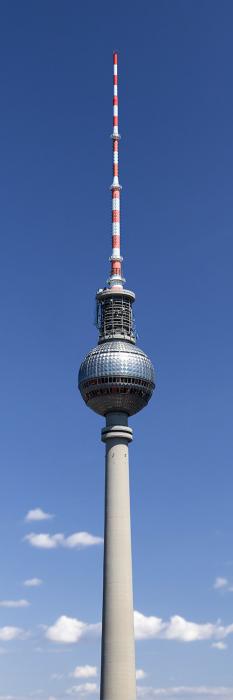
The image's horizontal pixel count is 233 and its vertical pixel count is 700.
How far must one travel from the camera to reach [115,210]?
155m

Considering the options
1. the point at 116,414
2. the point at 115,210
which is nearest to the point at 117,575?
the point at 116,414

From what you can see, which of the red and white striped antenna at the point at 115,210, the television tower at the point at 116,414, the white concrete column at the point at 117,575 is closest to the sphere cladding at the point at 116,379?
the television tower at the point at 116,414

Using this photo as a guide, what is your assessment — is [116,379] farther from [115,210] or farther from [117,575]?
[115,210]

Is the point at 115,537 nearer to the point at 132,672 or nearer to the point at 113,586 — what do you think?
the point at 113,586

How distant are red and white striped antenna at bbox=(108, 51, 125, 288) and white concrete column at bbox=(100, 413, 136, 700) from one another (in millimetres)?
24635

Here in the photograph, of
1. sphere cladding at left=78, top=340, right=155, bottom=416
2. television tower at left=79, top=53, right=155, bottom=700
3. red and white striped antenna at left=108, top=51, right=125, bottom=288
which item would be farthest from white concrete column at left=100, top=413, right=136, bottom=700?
red and white striped antenna at left=108, top=51, right=125, bottom=288

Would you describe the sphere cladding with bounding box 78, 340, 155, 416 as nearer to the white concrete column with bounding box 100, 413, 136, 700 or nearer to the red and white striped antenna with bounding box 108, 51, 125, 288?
the white concrete column with bounding box 100, 413, 136, 700

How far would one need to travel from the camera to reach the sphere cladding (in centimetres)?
13938

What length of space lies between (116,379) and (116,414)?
626cm

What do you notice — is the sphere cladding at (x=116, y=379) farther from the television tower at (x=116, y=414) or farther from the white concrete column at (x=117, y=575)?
the white concrete column at (x=117, y=575)

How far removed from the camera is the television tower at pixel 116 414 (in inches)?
4961

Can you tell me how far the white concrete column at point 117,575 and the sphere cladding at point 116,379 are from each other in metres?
2.72

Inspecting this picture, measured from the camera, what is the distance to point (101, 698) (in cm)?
12438

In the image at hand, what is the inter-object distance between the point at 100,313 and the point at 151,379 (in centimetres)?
1516
